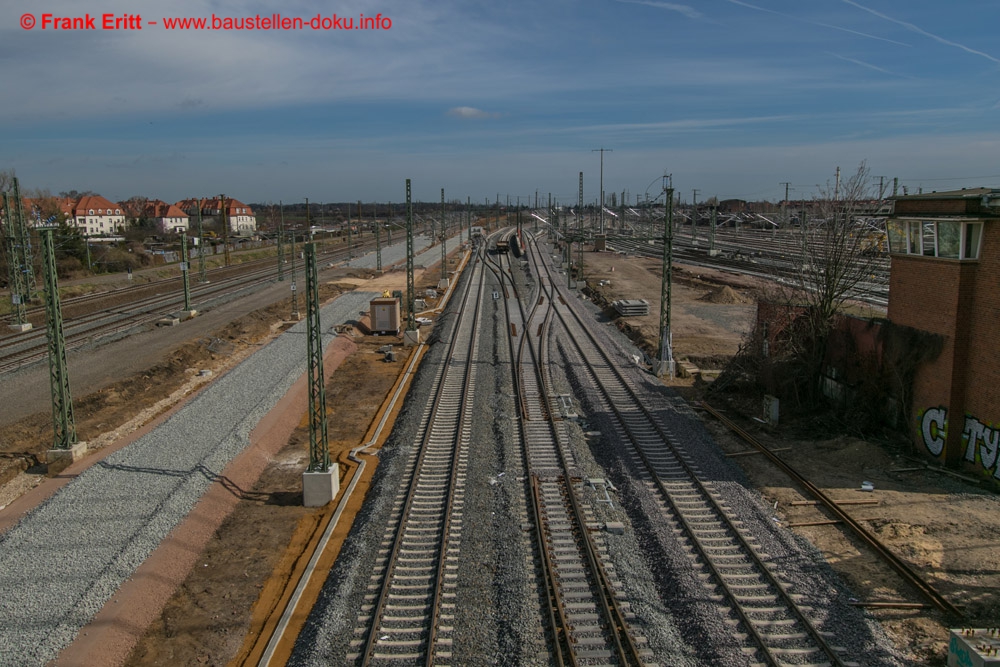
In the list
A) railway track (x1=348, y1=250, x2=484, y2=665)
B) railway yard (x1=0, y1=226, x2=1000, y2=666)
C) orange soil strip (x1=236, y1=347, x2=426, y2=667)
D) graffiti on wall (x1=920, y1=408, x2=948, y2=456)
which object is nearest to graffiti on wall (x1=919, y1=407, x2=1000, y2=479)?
graffiti on wall (x1=920, y1=408, x2=948, y2=456)

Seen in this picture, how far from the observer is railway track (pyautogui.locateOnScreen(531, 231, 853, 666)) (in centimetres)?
911

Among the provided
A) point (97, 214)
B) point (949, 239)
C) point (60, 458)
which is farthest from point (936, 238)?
point (97, 214)

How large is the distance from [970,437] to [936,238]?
14.2 feet

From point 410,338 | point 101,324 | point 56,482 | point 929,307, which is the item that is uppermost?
point 929,307

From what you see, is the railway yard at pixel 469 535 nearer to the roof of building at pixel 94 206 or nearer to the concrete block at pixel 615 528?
the concrete block at pixel 615 528

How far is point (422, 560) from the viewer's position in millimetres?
11648

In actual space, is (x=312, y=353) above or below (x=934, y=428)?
above

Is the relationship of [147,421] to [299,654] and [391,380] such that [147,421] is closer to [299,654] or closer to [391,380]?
[391,380]

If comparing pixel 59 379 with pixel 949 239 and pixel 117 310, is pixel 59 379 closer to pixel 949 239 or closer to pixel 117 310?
pixel 949 239

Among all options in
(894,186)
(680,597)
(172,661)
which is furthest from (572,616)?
(894,186)

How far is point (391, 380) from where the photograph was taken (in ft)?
83.0

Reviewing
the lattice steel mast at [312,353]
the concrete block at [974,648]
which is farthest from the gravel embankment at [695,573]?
the lattice steel mast at [312,353]

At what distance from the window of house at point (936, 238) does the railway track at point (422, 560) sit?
11368 mm

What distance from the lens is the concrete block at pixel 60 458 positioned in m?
15.3
